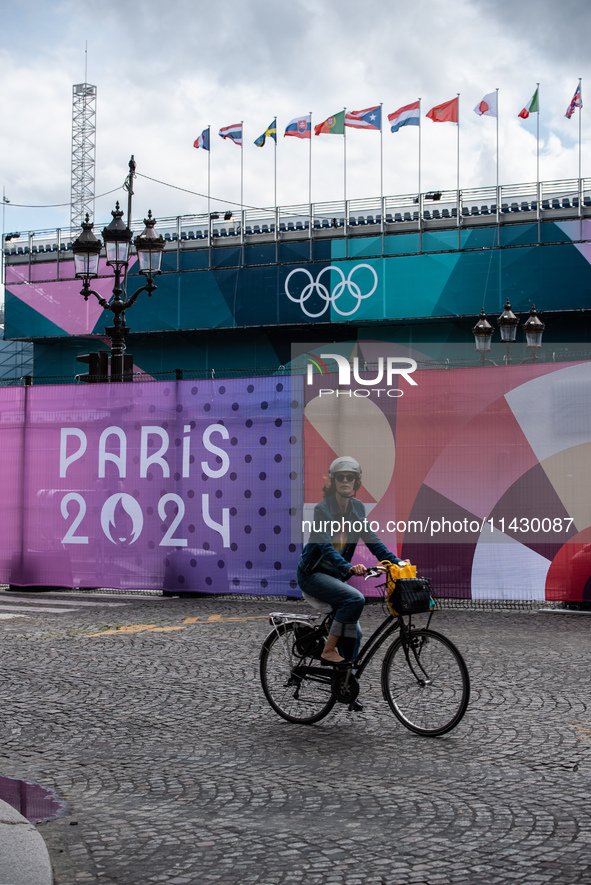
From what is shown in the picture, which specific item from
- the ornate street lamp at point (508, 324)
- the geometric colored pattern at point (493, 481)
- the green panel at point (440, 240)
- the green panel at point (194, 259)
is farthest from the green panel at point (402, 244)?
the geometric colored pattern at point (493, 481)

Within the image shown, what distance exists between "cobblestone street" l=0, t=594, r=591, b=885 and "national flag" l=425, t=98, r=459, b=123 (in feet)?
114

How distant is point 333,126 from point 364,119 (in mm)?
1329

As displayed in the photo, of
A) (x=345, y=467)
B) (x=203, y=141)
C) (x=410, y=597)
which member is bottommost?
(x=410, y=597)

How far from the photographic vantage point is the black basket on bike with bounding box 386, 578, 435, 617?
6000mm

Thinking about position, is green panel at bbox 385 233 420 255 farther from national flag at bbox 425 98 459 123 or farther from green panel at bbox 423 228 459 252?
national flag at bbox 425 98 459 123

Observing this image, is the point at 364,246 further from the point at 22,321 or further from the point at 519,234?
the point at 22,321

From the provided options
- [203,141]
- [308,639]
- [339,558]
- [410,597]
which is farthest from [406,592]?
[203,141]

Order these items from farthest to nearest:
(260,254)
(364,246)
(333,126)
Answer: (260,254), (364,246), (333,126)

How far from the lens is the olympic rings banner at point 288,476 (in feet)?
39.1

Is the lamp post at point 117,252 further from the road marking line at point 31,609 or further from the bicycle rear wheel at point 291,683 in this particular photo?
the bicycle rear wheel at point 291,683

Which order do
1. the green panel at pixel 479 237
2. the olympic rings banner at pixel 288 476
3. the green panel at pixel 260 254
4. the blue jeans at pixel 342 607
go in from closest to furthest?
the blue jeans at pixel 342 607, the olympic rings banner at pixel 288 476, the green panel at pixel 479 237, the green panel at pixel 260 254

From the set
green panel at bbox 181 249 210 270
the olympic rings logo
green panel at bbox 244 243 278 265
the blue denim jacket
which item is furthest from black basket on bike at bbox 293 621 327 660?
green panel at bbox 181 249 210 270

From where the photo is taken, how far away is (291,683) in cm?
654

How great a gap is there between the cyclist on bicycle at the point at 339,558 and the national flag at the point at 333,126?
121ft
